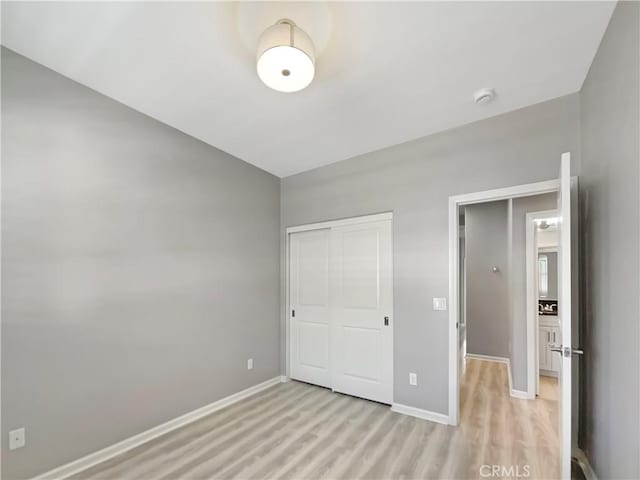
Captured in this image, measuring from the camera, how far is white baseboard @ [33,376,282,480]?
2.17 meters

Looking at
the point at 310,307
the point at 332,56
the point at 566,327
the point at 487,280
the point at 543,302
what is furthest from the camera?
the point at 487,280

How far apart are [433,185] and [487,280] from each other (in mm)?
2987

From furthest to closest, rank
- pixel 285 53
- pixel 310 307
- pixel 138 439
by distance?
pixel 310 307 → pixel 138 439 → pixel 285 53

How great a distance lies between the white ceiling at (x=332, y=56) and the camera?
177cm

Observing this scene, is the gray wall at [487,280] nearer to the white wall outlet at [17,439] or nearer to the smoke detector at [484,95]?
the smoke detector at [484,95]

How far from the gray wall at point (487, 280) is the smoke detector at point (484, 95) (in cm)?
298

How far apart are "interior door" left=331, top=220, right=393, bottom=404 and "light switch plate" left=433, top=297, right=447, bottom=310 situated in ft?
1.52

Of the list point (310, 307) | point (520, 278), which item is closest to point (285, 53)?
point (310, 307)

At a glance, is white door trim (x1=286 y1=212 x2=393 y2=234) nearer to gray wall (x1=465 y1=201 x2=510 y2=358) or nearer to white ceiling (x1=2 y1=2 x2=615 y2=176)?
white ceiling (x1=2 y1=2 x2=615 y2=176)

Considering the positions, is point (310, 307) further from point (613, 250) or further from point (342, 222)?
point (613, 250)

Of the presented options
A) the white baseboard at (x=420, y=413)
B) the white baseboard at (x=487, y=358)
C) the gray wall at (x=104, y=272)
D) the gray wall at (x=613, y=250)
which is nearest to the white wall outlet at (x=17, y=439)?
the gray wall at (x=104, y=272)

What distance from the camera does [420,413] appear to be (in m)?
3.00

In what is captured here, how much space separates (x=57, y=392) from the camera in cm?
218

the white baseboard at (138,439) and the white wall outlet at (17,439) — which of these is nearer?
the white wall outlet at (17,439)
